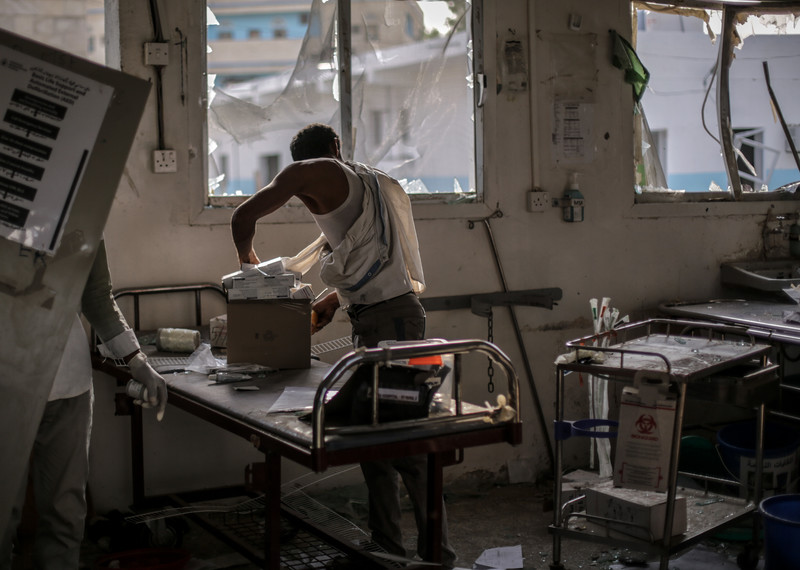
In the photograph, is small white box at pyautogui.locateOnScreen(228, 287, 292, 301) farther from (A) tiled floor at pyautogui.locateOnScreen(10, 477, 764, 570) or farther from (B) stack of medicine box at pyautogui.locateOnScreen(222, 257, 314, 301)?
(A) tiled floor at pyautogui.locateOnScreen(10, 477, 764, 570)

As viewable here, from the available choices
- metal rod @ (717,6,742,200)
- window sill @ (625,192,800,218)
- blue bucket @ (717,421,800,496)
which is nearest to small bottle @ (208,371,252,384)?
blue bucket @ (717,421,800,496)

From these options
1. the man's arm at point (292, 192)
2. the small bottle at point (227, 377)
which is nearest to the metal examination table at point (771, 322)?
the man's arm at point (292, 192)

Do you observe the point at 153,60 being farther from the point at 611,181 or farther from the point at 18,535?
the point at 611,181

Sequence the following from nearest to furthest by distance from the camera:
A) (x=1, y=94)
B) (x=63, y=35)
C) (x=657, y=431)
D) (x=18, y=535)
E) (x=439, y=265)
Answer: (x=1, y=94) → (x=657, y=431) → (x=18, y=535) → (x=63, y=35) → (x=439, y=265)

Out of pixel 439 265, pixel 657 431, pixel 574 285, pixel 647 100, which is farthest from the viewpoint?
pixel 647 100

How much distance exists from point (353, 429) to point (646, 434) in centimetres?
130

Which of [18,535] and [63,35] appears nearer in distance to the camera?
[18,535]

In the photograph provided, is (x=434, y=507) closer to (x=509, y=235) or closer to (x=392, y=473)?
(x=392, y=473)

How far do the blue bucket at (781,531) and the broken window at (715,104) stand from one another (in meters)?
1.96

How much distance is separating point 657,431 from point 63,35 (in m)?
2.93

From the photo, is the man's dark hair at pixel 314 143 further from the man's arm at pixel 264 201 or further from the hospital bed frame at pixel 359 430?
the hospital bed frame at pixel 359 430

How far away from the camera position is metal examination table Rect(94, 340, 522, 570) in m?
1.90

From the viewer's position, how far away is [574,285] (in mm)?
4297

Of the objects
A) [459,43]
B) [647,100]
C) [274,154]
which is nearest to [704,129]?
[647,100]
